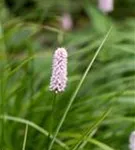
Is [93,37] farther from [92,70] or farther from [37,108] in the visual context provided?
[37,108]

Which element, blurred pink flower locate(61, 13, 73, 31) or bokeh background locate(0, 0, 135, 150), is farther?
blurred pink flower locate(61, 13, 73, 31)

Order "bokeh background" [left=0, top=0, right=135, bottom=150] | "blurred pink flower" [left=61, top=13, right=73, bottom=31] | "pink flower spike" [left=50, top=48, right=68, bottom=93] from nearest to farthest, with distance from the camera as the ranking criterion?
"pink flower spike" [left=50, top=48, right=68, bottom=93], "bokeh background" [left=0, top=0, right=135, bottom=150], "blurred pink flower" [left=61, top=13, right=73, bottom=31]

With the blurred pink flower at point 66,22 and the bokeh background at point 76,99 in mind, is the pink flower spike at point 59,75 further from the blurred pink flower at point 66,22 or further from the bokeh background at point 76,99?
the blurred pink flower at point 66,22

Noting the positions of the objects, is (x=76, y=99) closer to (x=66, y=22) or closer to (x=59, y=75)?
(x=59, y=75)

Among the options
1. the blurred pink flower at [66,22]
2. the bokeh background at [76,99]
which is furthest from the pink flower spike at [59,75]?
the blurred pink flower at [66,22]

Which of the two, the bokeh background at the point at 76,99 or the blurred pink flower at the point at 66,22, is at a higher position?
the bokeh background at the point at 76,99

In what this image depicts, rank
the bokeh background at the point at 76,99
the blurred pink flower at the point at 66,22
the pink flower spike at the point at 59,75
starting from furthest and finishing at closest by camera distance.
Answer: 1. the blurred pink flower at the point at 66,22
2. the bokeh background at the point at 76,99
3. the pink flower spike at the point at 59,75

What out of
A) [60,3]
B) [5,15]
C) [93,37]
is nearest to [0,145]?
[93,37]

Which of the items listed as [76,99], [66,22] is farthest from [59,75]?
[66,22]

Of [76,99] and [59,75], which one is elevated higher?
[59,75]

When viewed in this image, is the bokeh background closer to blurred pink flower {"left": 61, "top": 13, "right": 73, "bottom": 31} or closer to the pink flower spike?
the pink flower spike

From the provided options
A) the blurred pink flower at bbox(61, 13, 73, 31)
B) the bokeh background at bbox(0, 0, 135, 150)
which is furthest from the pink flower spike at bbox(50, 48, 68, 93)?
the blurred pink flower at bbox(61, 13, 73, 31)
